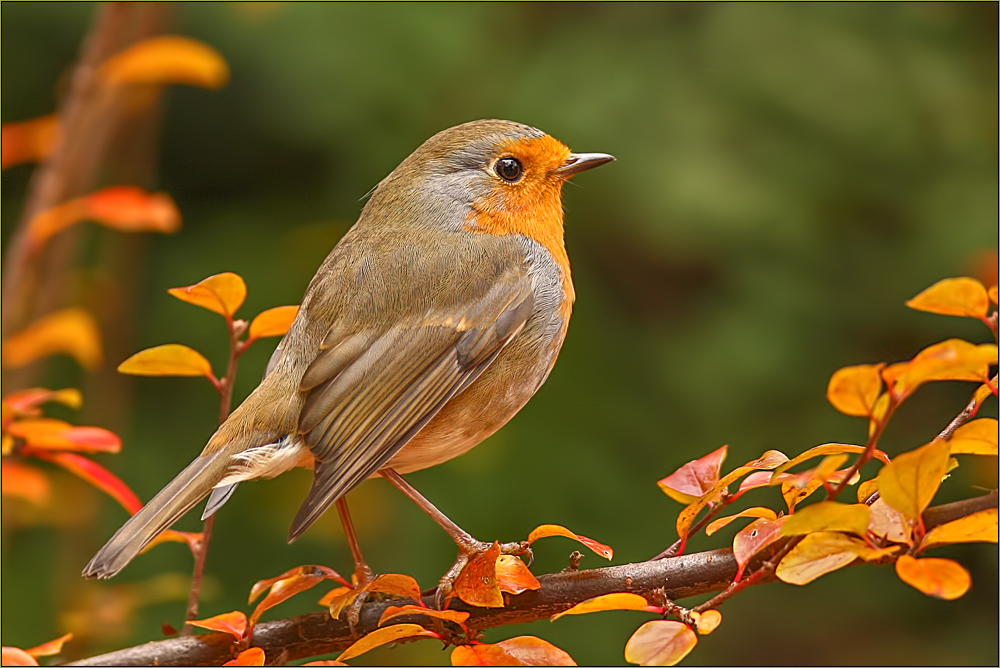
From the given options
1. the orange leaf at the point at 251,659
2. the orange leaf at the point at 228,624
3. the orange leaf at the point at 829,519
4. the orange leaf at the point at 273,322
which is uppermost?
the orange leaf at the point at 273,322

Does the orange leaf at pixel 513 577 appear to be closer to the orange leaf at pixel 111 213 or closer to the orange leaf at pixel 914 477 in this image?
the orange leaf at pixel 914 477

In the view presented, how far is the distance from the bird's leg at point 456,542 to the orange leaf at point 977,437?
721mm

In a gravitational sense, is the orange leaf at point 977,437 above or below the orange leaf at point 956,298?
below

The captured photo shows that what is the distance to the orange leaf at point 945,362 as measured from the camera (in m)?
0.99

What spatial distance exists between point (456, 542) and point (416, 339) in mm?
394

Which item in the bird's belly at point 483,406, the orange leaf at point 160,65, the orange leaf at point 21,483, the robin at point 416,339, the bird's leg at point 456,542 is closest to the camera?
the bird's leg at point 456,542

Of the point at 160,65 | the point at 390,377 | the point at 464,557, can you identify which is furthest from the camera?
the point at 160,65

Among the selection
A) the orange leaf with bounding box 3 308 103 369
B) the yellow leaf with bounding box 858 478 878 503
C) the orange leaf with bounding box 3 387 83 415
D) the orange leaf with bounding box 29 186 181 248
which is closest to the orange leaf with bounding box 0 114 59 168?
the orange leaf with bounding box 29 186 181 248

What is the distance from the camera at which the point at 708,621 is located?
121 centimetres

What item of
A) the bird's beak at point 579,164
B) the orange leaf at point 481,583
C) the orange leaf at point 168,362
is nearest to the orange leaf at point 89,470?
the orange leaf at point 168,362

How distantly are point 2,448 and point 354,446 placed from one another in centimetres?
57

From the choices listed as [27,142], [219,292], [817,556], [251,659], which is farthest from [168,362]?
[27,142]

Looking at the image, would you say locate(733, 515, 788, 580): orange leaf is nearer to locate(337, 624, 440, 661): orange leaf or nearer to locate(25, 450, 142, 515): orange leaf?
locate(337, 624, 440, 661): orange leaf

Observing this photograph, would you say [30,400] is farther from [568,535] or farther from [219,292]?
[568,535]
